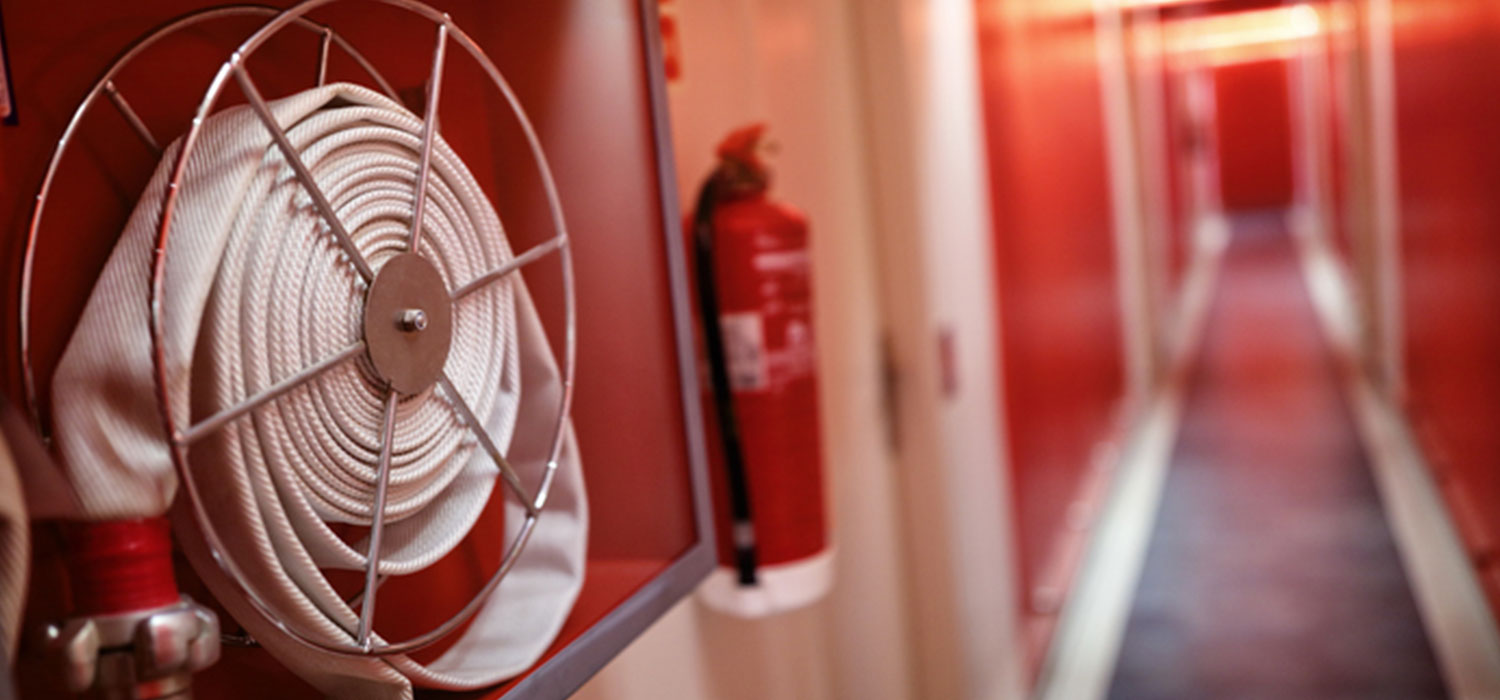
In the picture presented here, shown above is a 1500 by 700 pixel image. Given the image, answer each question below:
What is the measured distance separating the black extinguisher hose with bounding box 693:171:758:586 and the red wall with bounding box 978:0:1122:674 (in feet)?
5.33

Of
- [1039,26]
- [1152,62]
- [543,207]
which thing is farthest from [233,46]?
[1152,62]

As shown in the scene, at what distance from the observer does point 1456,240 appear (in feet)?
11.5

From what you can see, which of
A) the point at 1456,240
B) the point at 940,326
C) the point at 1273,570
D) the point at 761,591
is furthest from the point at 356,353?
the point at 1273,570

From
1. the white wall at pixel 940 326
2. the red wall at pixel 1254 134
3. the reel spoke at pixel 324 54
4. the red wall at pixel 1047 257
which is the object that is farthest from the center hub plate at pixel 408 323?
the red wall at pixel 1254 134

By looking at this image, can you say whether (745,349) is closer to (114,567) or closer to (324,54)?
(324,54)

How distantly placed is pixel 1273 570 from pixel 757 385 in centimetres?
315

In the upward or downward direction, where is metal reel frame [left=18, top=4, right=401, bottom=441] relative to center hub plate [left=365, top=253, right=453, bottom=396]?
upward

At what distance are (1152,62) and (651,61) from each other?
797 centimetres

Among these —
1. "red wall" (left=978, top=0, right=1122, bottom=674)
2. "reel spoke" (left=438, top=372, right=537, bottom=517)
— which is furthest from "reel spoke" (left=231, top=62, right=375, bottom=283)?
"red wall" (left=978, top=0, right=1122, bottom=674)

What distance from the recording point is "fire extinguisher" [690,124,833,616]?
54.7 inches

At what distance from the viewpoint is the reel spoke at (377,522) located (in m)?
0.73

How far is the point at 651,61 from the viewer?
113 cm

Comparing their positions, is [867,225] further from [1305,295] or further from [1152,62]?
[1305,295]

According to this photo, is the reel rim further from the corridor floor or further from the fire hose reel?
the corridor floor
